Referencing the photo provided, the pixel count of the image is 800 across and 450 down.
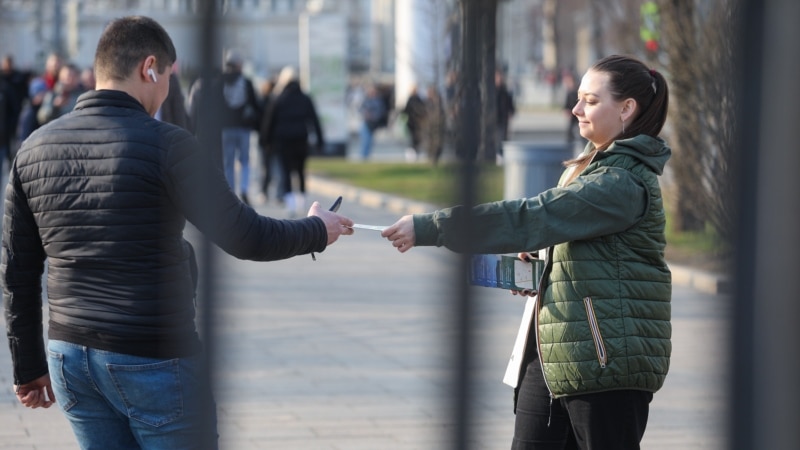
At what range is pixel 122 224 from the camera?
9.75 ft

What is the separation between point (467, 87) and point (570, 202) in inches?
47.0

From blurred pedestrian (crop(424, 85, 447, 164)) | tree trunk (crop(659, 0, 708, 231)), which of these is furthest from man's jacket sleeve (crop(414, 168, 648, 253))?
blurred pedestrian (crop(424, 85, 447, 164))

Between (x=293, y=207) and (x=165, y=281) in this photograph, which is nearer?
(x=165, y=281)

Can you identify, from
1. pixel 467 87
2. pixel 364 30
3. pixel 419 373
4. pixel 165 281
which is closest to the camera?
pixel 467 87

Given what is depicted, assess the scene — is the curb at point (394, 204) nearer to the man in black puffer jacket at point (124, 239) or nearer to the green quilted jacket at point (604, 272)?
the green quilted jacket at point (604, 272)

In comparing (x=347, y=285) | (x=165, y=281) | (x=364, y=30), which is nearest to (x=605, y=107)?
(x=165, y=281)

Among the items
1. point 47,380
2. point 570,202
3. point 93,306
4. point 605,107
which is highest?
point 605,107

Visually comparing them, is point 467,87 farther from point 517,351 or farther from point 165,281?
point 517,351

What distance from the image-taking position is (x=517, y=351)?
3533mm

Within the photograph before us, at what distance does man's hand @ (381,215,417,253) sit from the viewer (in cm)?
303

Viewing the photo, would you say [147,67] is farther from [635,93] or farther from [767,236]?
[767,236]

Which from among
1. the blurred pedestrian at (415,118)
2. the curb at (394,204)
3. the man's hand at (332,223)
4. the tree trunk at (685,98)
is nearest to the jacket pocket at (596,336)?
the man's hand at (332,223)

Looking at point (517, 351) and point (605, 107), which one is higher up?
point (605, 107)

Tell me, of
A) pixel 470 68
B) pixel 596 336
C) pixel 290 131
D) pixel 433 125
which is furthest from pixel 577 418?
pixel 433 125
